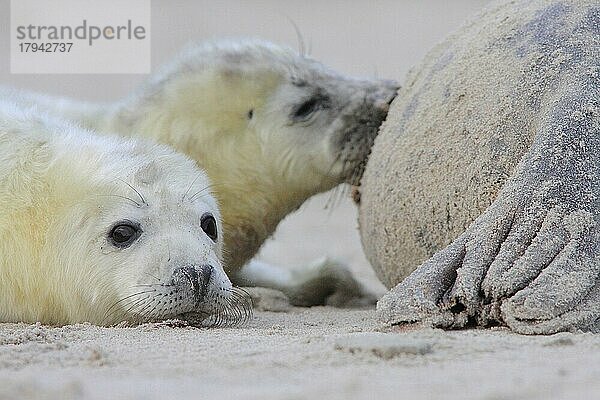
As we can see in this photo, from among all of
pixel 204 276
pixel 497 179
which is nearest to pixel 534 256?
pixel 497 179

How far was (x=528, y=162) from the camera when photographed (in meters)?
2.70

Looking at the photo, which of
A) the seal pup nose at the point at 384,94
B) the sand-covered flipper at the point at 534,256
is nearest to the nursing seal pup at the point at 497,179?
the sand-covered flipper at the point at 534,256

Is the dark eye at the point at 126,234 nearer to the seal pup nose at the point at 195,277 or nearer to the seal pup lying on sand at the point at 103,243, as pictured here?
the seal pup lying on sand at the point at 103,243

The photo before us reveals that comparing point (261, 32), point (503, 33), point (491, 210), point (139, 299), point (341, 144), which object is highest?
point (261, 32)

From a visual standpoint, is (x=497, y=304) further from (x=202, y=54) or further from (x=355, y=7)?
(x=355, y=7)

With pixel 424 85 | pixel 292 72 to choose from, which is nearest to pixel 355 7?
pixel 292 72

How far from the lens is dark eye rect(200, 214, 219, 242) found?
3.28m

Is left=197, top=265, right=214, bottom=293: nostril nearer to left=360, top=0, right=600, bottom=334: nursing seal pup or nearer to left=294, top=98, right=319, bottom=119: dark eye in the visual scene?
left=360, top=0, right=600, bottom=334: nursing seal pup

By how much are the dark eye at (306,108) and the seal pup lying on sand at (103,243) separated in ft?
3.32

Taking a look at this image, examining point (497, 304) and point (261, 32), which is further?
point (261, 32)

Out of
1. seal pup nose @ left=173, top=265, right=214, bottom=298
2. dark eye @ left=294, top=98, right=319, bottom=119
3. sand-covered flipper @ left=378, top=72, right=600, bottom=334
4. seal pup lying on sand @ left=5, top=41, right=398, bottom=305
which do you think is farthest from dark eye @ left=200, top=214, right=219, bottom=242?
dark eye @ left=294, top=98, right=319, bottom=119

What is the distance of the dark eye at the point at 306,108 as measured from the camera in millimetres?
4258

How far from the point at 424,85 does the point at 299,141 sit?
0.89 meters

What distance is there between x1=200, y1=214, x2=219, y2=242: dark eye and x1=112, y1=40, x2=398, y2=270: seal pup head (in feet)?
2.25
